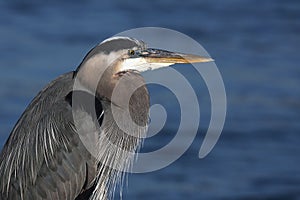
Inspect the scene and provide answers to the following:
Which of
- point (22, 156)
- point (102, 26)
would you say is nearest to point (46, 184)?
point (22, 156)

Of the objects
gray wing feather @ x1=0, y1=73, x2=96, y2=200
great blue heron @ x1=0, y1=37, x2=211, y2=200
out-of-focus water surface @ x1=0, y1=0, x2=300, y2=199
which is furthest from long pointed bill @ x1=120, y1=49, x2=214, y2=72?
out-of-focus water surface @ x1=0, y1=0, x2=300, y2=199

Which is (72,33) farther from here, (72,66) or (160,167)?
(160,167)

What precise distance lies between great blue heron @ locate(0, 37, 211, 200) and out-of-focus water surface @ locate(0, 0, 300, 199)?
4187 mm

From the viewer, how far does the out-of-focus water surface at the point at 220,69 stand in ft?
35.5

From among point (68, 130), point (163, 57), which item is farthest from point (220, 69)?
point (68, 130)

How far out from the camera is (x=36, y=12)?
14523 millimetres

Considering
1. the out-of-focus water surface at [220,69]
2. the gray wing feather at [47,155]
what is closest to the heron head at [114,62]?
the gray wing feather at [47,155]

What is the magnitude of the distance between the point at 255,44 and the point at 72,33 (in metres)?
2.41

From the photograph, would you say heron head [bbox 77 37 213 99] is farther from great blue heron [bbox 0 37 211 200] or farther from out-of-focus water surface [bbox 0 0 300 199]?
out-of-focus water surface [bbox 0 0 300 199]

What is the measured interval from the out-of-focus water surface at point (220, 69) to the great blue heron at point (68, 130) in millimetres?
4187

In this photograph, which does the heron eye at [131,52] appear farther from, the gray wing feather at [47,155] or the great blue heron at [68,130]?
the gray wing feather at [47,155]

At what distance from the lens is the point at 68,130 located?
20.1 ft

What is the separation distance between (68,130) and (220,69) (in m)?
6.36

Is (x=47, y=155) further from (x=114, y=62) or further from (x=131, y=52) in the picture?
(x=131, y=52)
